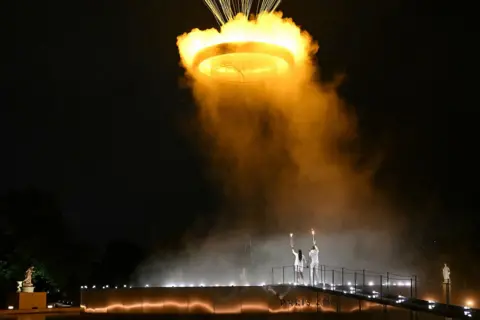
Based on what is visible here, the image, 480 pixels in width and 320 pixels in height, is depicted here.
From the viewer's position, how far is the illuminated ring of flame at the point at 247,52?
66.3 feet

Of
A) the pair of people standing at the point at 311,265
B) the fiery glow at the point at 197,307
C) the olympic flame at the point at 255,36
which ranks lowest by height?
the fiery glow at the point at 197,307

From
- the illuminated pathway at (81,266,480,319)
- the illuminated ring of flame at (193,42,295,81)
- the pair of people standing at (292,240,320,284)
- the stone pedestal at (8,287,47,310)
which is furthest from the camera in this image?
the stone pedestal at (8,287,47,310)

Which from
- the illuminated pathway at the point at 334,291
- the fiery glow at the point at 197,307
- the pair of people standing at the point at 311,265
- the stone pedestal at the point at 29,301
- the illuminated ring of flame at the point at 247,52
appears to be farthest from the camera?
the stone pedestal at the point at 29,301

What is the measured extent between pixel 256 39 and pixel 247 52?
0.48 metres

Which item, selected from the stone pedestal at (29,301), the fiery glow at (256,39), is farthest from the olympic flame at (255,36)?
the stone pedestal at (29,301)

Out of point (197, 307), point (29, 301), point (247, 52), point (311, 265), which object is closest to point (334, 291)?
point (311, 265)

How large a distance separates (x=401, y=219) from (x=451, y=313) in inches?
725

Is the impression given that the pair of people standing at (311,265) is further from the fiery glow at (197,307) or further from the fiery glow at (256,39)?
the fiery glow at (256,39)

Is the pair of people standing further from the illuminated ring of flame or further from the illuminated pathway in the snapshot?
the illuminated ring of flame

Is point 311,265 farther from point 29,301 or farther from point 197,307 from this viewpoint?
point 29,301

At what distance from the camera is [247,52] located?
804 inches

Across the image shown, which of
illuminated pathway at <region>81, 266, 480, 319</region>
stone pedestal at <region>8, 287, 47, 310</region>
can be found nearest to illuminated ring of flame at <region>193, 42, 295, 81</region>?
illuminated pathway at <region>81, 266, 480, 319</region>

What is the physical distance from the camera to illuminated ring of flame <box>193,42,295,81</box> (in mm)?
20219

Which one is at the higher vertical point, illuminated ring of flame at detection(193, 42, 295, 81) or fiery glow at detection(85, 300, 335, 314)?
illuminated ring of flame at detection(193, 42, 295, 81)
